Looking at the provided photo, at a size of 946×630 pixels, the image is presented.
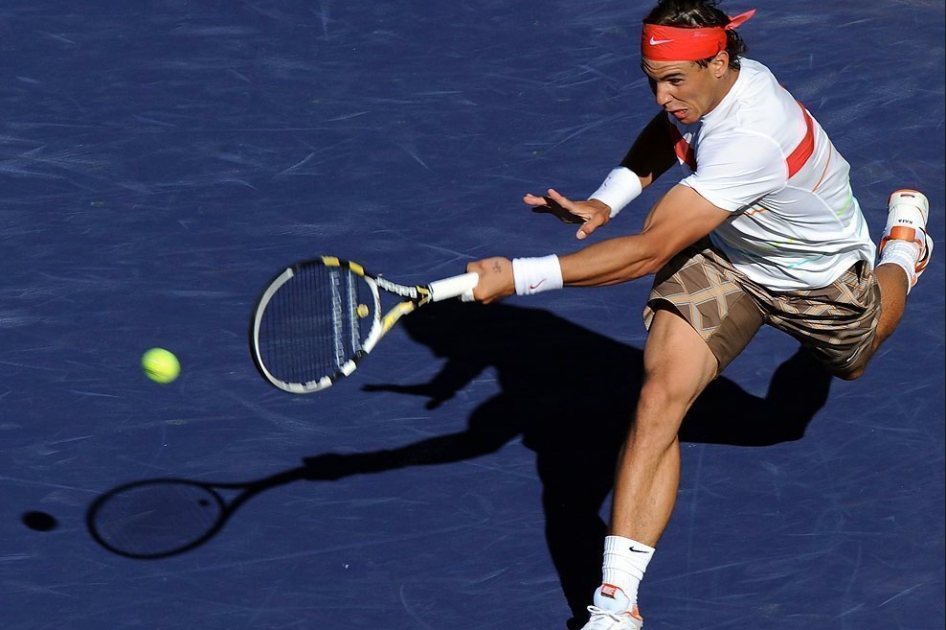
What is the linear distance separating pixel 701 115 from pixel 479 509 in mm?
1652

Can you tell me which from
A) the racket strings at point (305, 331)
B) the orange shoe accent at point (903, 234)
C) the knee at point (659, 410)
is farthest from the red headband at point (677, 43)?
the orange shoe accent at point (903, 234)

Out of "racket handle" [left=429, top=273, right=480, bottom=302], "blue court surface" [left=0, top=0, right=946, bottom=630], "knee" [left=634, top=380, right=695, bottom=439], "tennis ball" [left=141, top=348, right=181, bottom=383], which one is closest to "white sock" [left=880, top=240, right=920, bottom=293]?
"blue court surface" [left=0, top=0, right=946, bottom=630]

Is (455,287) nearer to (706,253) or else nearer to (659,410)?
(659,410)

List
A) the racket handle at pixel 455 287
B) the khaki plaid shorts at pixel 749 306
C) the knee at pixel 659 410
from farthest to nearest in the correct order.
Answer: the khaki plaid shorts at pixel 749 306 → the knee at pixel 659 410 → the racket handle at pixel 455 287

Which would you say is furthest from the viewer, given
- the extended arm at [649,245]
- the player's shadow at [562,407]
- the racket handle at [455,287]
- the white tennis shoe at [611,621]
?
the player's shadow at [562,407]

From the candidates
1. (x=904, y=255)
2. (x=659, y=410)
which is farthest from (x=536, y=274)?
(x=904, y=255)

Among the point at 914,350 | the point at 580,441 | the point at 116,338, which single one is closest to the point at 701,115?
the point at 580,441

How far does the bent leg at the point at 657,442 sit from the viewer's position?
506 cm

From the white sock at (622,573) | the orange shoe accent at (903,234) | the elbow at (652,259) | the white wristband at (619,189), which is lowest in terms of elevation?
the white sock at (622,573)

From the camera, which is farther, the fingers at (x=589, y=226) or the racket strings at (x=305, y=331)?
the racket strings at (x=305, y=331)

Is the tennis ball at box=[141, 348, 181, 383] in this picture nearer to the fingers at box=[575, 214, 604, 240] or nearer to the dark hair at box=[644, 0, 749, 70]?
the fingers at box=[575, 214, 604, 240]

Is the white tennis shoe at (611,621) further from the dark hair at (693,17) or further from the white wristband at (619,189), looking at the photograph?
the dark hair at (693,17)

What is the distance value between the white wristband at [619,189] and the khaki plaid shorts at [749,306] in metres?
0.28

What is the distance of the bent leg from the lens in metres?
5.06
